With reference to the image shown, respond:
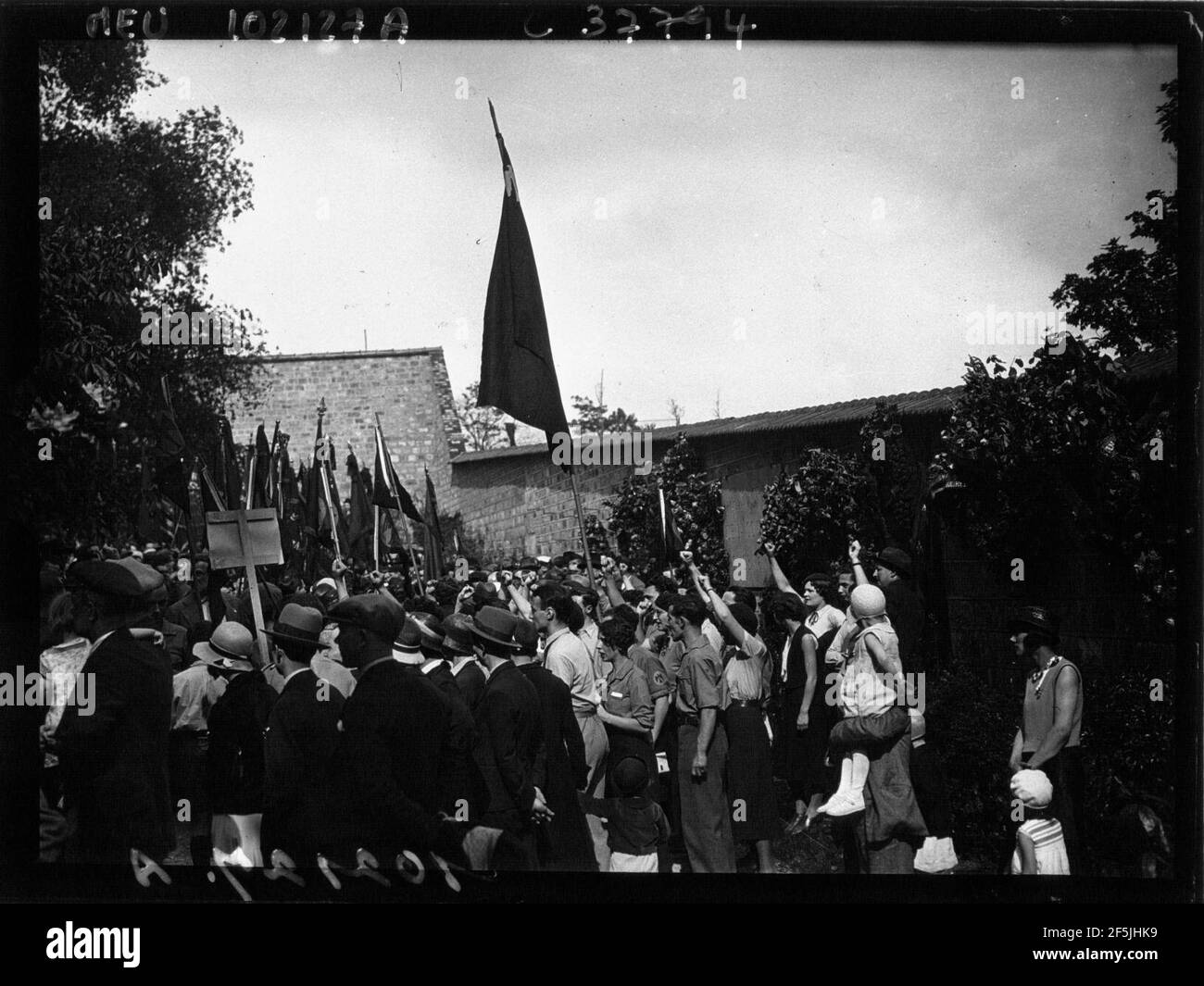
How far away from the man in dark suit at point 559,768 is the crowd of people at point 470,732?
0.01 m

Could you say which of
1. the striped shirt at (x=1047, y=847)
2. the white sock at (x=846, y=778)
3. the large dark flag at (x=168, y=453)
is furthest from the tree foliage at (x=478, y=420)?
the striped shirt at (x=1047, y=847)

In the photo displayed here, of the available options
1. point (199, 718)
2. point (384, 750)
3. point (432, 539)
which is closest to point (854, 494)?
point (432, 539)

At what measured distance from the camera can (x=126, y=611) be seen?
5625mm

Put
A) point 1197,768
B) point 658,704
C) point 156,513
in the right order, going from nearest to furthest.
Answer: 1. point 1197,768
2. point 156,513
3. point 658,704

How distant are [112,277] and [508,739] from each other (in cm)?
272

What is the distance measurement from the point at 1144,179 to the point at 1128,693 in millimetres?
2257

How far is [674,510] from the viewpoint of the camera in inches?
247

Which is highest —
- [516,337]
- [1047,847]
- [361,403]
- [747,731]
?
[516,337]

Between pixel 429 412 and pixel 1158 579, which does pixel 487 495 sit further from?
pixel 1158 579

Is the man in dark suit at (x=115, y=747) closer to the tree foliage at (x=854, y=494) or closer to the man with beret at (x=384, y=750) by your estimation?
the man with beret at (x=384, y=750)

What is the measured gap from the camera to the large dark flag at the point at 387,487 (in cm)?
649

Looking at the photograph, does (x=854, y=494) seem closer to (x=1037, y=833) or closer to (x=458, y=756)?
(x=1037, y=833)

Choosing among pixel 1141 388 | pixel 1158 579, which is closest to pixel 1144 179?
pixel 1141 388

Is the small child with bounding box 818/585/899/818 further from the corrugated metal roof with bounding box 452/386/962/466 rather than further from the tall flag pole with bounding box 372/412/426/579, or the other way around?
the tall flag pole with bounding box 372/412/426/579
